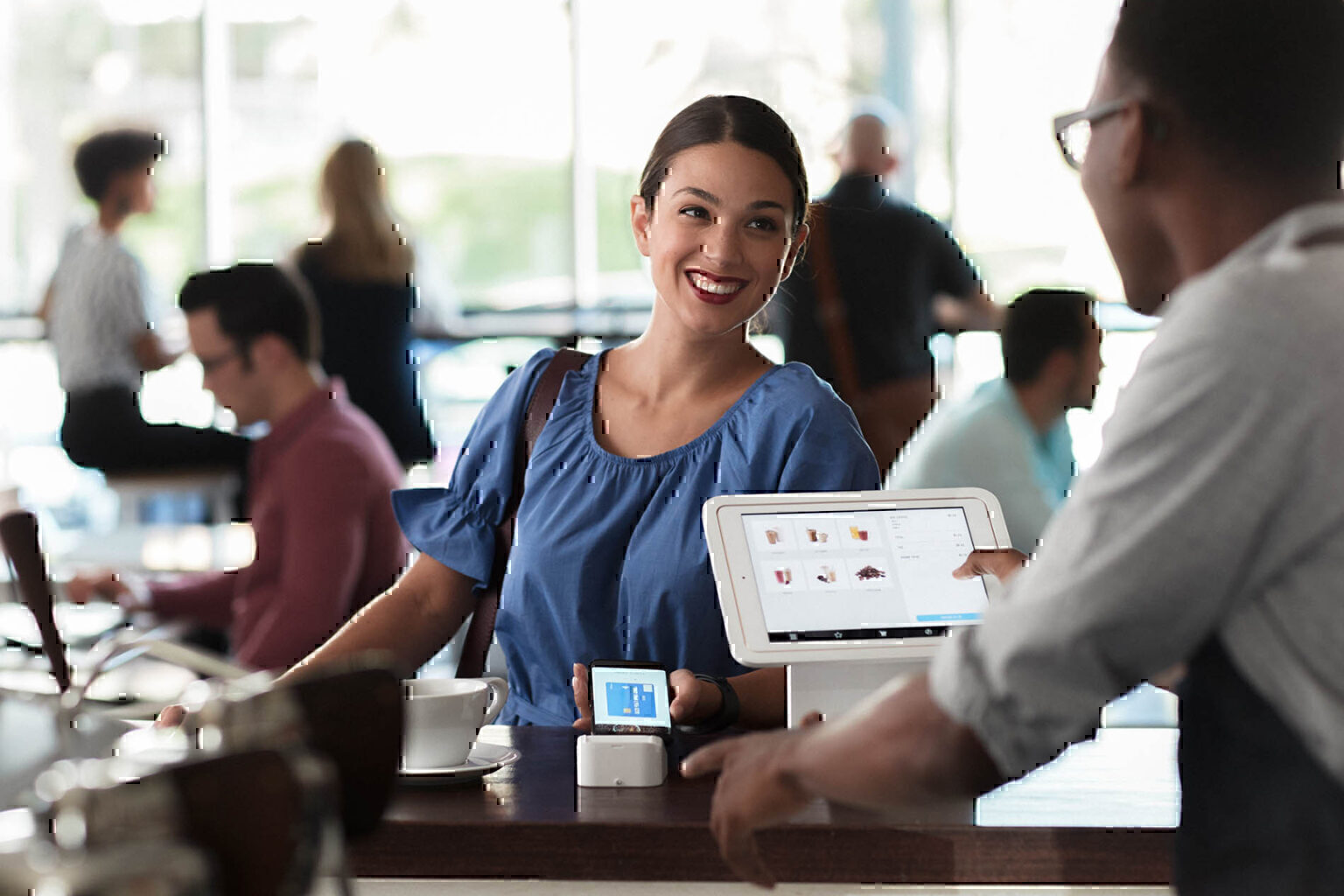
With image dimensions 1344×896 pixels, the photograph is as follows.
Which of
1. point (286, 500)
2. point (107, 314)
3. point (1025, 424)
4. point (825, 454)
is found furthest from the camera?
point (107, 314)

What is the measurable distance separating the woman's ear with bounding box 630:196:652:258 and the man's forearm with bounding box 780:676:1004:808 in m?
1.30

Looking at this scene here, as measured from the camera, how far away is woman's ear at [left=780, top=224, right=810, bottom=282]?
2.11 meters

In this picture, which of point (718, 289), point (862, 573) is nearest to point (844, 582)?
point (862, 573)

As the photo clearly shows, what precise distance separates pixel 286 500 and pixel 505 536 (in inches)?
30.2

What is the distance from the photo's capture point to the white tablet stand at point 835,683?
157 centimetres

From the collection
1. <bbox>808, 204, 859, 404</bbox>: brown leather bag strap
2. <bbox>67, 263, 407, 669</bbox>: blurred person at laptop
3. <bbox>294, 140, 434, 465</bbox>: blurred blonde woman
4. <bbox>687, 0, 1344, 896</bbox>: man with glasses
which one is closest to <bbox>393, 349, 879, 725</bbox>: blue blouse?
<bbox>67, 263, 407, 669</bbox>: blurred person at laptop

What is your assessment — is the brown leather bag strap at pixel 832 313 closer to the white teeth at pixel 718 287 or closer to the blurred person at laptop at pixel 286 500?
the blurred person at laptop at pixel 286 500

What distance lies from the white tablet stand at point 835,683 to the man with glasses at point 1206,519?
1.86 ft

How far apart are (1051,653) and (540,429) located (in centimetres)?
132

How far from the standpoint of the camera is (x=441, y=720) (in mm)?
1497

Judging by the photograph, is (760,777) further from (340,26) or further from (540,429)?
(340,26)

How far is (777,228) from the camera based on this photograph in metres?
2.07

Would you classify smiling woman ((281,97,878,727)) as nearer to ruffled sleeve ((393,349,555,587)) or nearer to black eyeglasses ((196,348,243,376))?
ruffled sleeve ((393,349,555,587))

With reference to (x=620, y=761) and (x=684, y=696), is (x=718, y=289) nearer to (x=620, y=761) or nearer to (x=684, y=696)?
(x=684, y=696)
